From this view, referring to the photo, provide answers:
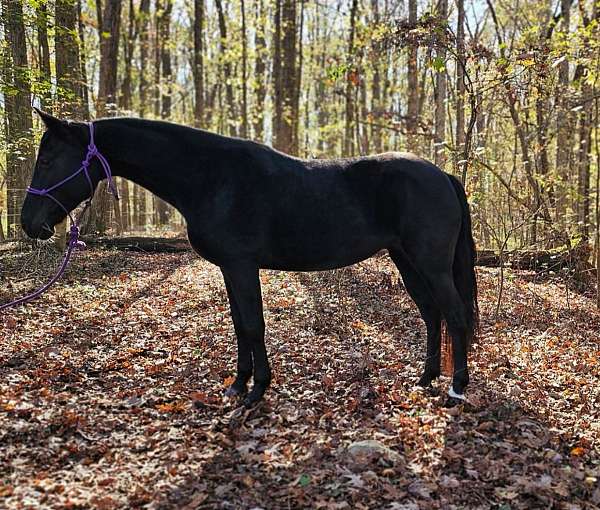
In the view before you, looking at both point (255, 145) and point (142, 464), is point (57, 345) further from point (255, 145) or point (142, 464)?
point (255, 145)

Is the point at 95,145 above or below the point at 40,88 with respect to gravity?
below

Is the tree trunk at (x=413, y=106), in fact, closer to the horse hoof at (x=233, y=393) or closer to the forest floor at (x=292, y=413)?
the forest floor at (x=292, y=413)

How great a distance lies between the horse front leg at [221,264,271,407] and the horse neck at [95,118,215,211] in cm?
74

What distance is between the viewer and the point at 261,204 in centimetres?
424

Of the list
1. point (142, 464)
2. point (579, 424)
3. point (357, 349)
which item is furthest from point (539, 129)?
point (142, 464)

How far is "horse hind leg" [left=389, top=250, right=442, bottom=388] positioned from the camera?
196 inches

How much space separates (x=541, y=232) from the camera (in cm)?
1006

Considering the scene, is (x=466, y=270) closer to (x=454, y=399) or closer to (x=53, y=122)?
(x=454, y=399)

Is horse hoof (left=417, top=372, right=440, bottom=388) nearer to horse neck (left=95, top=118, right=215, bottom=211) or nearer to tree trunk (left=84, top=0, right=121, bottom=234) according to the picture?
horse neck (left=95, top=118, right=215, bottom=211)

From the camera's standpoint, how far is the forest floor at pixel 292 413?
3201 millimetres

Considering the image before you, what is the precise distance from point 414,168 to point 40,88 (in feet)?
20.7

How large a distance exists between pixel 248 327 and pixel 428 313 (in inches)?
71.4

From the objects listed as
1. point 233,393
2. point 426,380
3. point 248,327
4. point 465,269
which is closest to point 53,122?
point 248,327

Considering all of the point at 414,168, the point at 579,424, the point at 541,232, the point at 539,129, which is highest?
the point at 539,129
